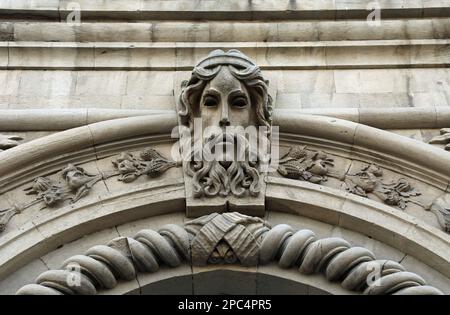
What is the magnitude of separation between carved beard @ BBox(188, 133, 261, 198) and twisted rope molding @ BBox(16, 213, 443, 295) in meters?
0.29

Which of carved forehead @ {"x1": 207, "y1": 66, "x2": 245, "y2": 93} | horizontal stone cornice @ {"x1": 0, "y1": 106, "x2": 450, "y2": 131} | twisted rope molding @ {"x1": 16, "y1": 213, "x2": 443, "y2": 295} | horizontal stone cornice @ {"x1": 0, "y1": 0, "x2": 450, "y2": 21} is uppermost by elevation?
horizontal stone cornice @ {"x1": 0, "y1": 0, "x2": 450, "y2": 21}

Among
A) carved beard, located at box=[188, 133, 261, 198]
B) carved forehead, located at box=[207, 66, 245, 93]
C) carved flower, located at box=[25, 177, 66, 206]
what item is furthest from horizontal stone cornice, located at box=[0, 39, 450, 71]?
carved flower, located at box=[25, 177, 66, 206]

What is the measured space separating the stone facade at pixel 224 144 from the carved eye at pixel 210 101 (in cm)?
1

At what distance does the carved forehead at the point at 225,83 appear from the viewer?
7566 millimetres

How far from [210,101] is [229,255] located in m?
1.44

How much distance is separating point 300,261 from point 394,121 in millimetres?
1718

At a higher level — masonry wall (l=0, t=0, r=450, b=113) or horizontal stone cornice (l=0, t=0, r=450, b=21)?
horizontal stone cornice (l=0, t=0, r=450, b=21)

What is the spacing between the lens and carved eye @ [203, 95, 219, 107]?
25.0 feet

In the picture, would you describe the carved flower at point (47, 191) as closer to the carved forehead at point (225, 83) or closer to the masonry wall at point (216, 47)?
the masonry wall at point (216, 47)

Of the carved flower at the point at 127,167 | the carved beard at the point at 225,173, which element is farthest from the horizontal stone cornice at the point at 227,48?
the carved beard at the point at 225,173

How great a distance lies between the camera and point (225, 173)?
24.0 feet

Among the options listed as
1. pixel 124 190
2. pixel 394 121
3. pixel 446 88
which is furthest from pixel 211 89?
pixel 446 88

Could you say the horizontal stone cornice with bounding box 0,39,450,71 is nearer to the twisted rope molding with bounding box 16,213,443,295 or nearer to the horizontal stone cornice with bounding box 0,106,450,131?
the horizontal stone cornice with bounding box 0,106,450,131

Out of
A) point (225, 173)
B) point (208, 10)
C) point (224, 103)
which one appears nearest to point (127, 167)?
point (225, 173)
